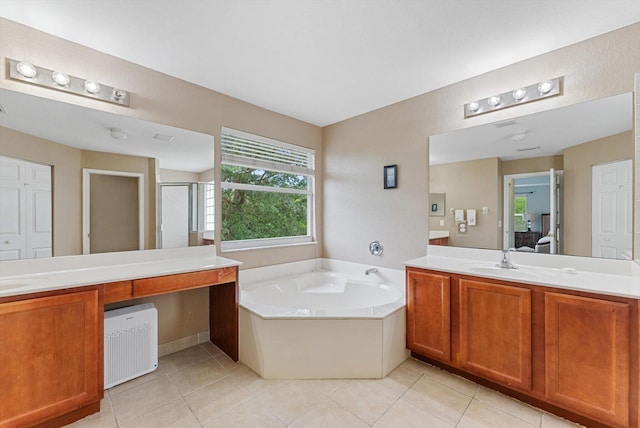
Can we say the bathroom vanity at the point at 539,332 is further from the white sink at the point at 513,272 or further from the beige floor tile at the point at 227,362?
the beige floor tile at the point at 227,362

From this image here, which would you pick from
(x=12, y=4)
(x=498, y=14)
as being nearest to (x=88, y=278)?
(x=12, y=4)

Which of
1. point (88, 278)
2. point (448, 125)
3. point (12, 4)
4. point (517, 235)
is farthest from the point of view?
point (448, 125)

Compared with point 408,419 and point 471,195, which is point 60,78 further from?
point 471,195

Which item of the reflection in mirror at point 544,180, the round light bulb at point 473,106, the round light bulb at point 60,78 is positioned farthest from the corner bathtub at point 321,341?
the round light bulb at point 60,78

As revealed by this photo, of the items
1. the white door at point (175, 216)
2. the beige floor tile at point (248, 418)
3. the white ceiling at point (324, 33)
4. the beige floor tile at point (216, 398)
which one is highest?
the white ceiling at point (324, 33)

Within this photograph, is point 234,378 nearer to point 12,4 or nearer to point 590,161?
point 12,4

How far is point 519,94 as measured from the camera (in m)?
2.16

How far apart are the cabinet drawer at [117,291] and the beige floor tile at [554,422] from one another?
8.81ft

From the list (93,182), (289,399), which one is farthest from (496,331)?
(93,182)

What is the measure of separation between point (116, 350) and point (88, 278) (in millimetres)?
643

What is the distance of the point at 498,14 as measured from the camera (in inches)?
65.7

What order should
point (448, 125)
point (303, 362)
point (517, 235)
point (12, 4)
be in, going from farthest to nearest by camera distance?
point (448, 125), point (517, 235), point (303, 362), point (12, 4)

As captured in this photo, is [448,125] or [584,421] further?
[448,125]

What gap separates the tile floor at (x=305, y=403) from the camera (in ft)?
5.43
